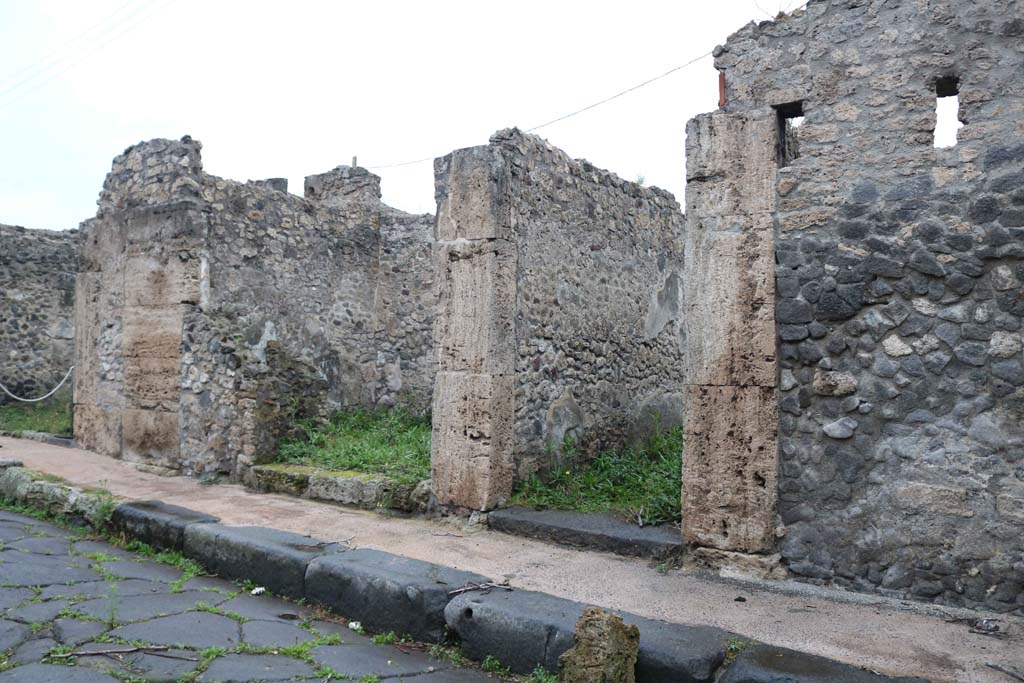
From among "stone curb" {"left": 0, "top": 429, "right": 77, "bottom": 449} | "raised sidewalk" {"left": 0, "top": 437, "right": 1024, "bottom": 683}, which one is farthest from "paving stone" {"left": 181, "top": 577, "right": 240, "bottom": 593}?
"stone curb" {"left": 0, "top": 429, "right": 77, "bottom": 449}

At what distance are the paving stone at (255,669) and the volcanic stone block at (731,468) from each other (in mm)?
2269

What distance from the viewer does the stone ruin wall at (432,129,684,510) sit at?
5730 mm

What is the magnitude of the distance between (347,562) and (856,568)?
8.92 feet

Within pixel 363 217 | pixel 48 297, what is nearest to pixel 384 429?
pixel 363 217

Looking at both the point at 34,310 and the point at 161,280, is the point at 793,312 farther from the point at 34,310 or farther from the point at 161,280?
the point at 34,310

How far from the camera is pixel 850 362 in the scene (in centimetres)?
409

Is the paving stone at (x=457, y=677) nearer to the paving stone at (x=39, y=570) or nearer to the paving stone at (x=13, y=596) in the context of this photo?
the paving stone at (x=13, y=596)

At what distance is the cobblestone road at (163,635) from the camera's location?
131 inches

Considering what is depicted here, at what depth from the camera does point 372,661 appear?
3621 mm

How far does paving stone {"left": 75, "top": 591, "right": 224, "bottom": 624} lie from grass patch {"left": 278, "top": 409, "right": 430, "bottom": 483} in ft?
6.37

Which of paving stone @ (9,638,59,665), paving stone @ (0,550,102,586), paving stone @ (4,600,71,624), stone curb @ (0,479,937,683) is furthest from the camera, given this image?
paving stone @ (0,550,102,586)

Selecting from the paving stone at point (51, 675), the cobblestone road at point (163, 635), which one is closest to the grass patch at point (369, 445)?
the cobblestone road at point (163, 635)

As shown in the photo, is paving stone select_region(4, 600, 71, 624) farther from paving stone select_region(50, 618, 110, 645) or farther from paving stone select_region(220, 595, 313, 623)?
paving stone select_region(220, 595, 313, 623)

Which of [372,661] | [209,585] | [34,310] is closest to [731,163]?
[372,661]
